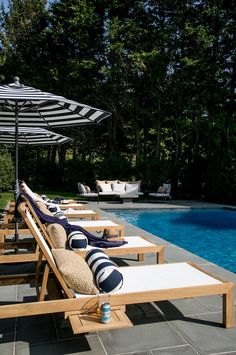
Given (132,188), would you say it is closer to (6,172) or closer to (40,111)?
(6,172)

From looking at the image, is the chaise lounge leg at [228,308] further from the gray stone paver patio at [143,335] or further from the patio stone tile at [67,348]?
the patio stone tile at [67,348]

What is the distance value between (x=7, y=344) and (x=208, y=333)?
5.63 ft

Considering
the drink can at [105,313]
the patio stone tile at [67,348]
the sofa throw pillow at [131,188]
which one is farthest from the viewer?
the sofa throw pillow at [131,188]

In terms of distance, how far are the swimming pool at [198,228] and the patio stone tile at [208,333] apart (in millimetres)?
3916

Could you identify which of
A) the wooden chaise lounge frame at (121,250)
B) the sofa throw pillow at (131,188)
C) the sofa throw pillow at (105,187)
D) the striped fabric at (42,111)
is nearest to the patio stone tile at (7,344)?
the wooden chaise lounge frame at (121,250)

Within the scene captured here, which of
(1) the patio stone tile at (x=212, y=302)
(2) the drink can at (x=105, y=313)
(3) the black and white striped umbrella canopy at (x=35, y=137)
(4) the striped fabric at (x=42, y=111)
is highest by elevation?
(4) the striped fabric at (x=42, y=111)

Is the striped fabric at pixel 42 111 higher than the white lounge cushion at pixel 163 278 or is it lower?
higher

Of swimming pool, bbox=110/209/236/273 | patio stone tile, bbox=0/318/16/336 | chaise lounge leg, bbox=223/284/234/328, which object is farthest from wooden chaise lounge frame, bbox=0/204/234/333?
swimming pool, bbox=110/209/236/273

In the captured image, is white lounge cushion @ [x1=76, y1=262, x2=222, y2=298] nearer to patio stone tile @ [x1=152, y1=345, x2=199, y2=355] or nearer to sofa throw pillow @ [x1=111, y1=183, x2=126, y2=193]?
patio stone tile @ [x1=152, y1=345, x2=199, y2=355]

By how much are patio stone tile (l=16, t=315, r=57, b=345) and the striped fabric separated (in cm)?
285

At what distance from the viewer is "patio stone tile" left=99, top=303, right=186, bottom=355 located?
302 centimetres

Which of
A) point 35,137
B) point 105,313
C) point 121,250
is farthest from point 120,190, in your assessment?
point 105,313

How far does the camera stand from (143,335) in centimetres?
323

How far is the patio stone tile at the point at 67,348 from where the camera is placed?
2.94 m
